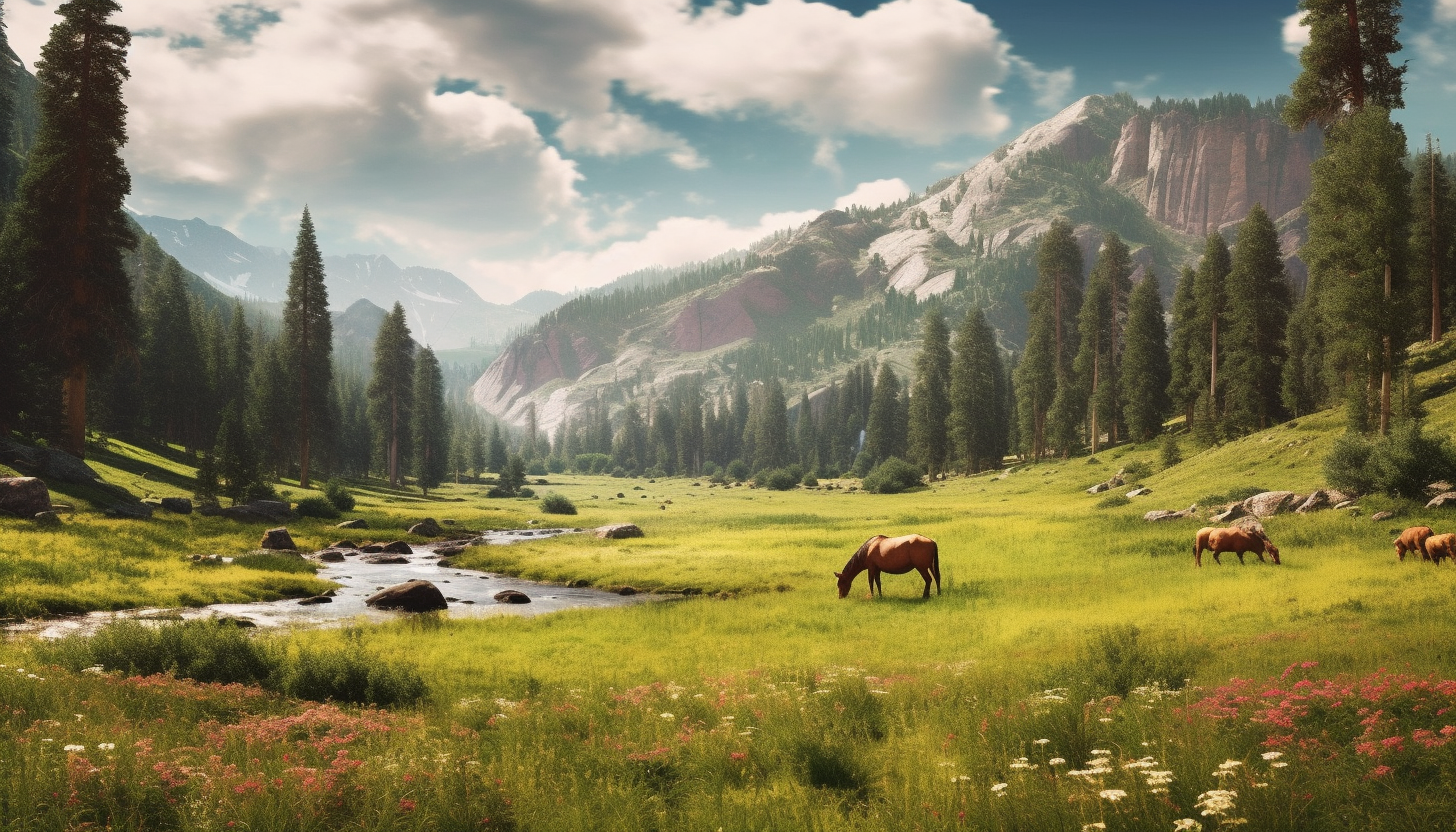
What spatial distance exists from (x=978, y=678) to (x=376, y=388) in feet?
308

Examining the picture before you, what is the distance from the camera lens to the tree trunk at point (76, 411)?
137ft

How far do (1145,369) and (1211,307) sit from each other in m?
8.89

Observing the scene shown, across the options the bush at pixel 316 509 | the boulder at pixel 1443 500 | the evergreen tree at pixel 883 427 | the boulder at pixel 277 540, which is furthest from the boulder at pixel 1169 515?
the evergreen tree at pixel 883 427

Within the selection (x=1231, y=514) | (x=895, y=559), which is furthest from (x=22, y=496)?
(x=1231, y=514)

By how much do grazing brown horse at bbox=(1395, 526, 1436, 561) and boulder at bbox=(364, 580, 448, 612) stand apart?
98.5 ft

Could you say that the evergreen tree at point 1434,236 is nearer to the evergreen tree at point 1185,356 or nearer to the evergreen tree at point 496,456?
the evergreen tree at point 1185,356

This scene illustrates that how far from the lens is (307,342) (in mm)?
77062

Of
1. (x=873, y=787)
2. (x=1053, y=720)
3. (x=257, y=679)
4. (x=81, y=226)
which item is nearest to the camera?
(x=873, y=787)

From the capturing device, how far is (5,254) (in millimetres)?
42094

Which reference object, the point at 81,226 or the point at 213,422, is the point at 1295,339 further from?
the point at 213,422

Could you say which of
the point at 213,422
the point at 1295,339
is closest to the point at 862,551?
the point at 1295,339

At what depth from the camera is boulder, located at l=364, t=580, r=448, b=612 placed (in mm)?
26797

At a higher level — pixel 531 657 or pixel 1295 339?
pixel 1295 339

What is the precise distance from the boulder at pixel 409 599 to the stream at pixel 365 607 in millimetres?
495
